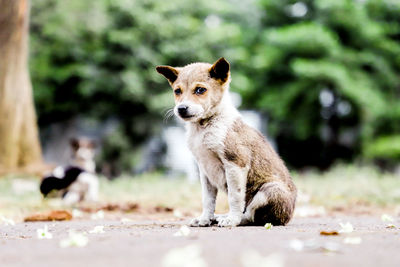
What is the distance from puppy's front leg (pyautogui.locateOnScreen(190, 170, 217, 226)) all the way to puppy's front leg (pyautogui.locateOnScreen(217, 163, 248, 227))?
0.21m

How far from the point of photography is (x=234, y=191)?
4340 mm

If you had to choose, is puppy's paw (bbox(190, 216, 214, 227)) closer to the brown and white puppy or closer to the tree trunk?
the brown and white puppy

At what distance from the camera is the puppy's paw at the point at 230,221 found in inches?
169

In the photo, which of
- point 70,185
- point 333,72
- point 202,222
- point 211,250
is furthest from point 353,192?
point 333,72

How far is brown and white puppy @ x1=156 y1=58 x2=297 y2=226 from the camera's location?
172 inches

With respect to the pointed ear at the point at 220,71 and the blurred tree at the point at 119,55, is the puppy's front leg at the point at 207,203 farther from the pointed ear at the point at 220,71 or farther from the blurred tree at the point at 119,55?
the blurred tree at the point at 119,55

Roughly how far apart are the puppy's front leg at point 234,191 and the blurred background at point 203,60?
1096 cm

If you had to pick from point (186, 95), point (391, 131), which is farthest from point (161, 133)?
point (186, 95)

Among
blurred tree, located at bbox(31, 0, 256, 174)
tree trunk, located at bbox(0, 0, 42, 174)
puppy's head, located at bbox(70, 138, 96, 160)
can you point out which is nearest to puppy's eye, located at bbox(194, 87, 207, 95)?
puppy's head, located at bbox(70, 138, 96, 160)

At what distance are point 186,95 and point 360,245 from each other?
2017mm

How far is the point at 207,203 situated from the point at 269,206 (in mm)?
582

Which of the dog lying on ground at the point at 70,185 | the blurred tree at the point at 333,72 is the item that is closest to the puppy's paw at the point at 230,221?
the dog lying on ground at the point at 70,185

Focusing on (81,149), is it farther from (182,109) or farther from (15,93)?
(182,109)

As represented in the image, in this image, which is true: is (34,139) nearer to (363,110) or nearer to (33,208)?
(33,208)
